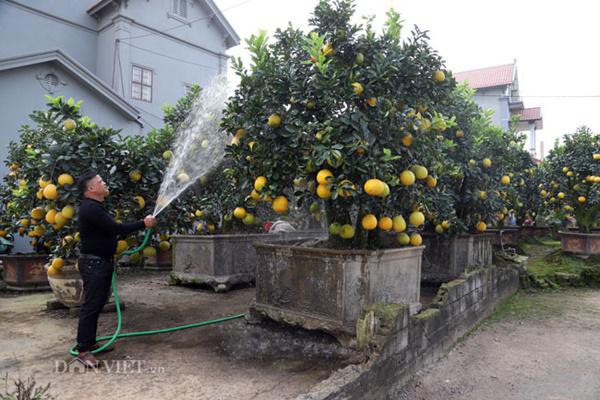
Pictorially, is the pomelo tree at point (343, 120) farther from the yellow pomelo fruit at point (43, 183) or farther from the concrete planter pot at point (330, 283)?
the yellow pomelo fruit at point (43, 183)

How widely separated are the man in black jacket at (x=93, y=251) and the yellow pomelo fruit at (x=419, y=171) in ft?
8.97

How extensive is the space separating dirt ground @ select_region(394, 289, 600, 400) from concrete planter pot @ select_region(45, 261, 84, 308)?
4149 millimetres

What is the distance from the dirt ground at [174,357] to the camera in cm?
330

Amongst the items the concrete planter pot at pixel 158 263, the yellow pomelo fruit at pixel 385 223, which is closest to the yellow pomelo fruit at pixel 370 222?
the yellow pomelo fruit at pixel 385 223

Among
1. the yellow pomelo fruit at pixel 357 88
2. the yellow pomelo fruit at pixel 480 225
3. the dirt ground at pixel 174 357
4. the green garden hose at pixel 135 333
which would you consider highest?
the yellow pomelo fruit at pixel 357 88

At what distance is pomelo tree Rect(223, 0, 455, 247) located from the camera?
3918 mm

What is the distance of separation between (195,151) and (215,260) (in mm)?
2254

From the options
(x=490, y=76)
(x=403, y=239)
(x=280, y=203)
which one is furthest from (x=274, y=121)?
(x=490, y=76)

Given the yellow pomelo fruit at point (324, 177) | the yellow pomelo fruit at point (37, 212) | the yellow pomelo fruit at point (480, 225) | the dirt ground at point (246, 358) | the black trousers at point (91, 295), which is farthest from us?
the yellow pomelo fruit at point (480, 225)

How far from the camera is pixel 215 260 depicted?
7.34 meters

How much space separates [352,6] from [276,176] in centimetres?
199

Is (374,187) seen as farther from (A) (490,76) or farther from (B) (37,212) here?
(A) (490,76)

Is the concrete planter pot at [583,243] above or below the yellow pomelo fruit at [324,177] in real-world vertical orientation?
below

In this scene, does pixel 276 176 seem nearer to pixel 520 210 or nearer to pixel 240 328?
pixel 240 328
